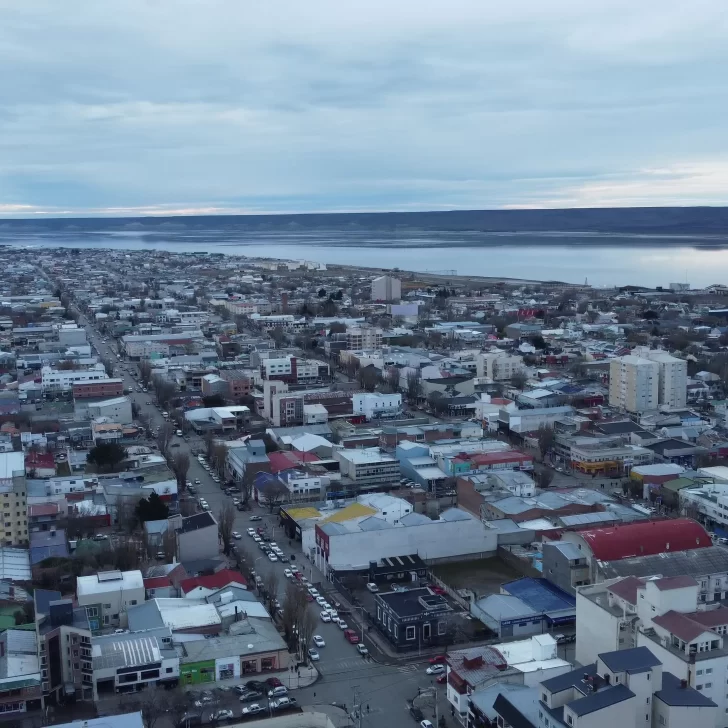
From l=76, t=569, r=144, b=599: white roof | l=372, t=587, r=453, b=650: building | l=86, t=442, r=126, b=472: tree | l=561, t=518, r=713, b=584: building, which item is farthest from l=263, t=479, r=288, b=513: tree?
l=561, t=518, r=713, b=584: building

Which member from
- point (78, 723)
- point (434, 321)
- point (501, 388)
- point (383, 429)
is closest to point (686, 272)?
point (434, 321)

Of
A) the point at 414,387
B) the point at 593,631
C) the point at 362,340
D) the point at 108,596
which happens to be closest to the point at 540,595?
the point at 593,631

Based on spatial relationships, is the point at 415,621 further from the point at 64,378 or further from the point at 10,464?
the point at 64,378

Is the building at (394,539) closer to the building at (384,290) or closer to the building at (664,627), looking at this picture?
the building at (664,627)

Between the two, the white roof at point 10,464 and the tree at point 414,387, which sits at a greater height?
the white roof at point 10,464

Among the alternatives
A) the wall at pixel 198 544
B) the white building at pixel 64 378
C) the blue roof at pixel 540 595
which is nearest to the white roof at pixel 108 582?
the wall at pixel 198 544

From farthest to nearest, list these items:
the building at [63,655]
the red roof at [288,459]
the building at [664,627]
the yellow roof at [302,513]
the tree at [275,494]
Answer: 1. the red roof at [288,459]
2. the tree at [275,494]
3. the yellow roof at [302,513]
4. the building at [63,655]
5. the building at [664,627]

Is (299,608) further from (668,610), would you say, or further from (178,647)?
(668,610)
